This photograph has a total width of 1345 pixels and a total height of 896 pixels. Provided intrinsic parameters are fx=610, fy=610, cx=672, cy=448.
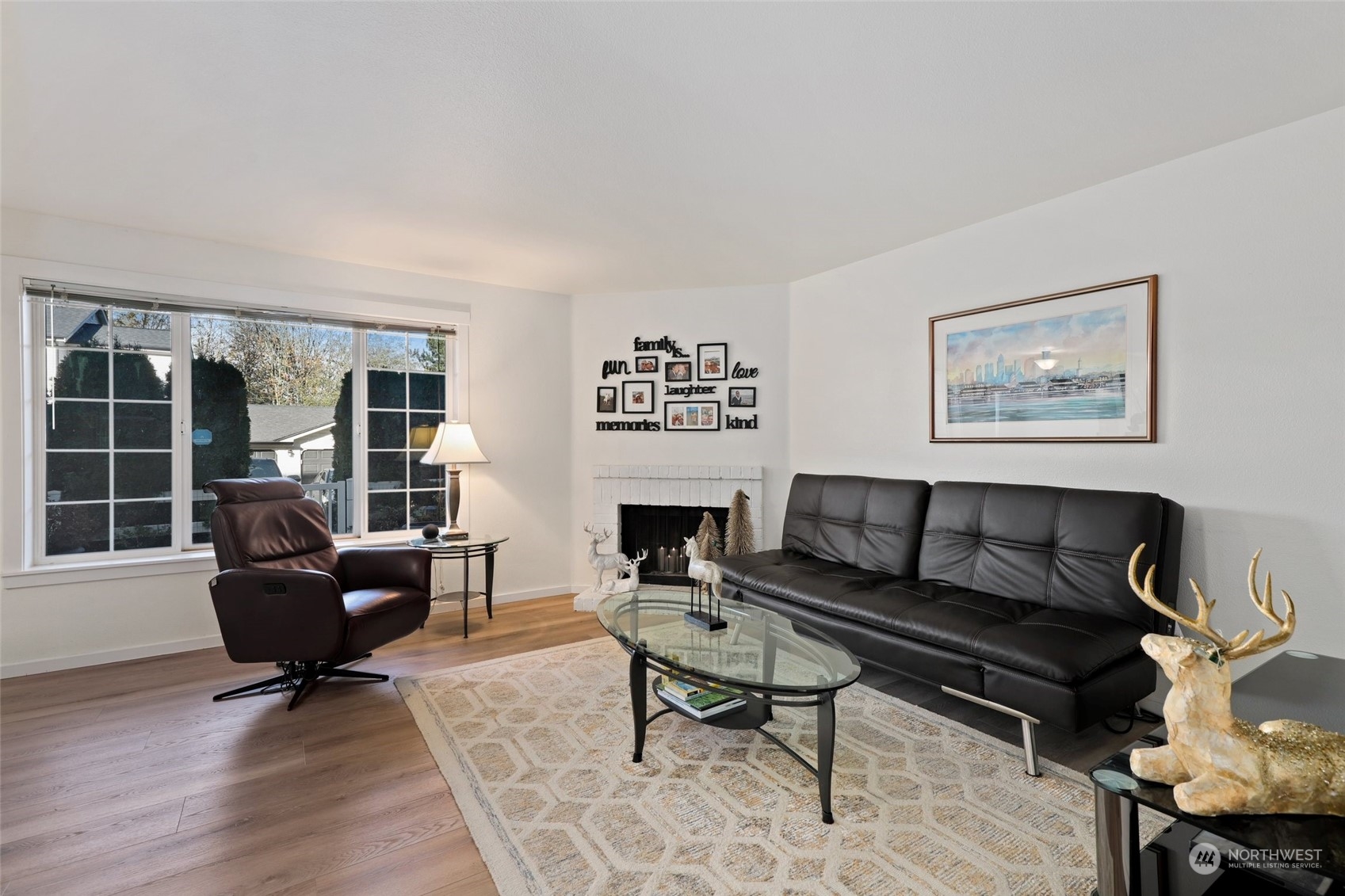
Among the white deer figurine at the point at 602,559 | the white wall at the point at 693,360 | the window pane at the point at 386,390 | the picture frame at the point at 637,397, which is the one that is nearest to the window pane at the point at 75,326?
the window pane at the point at 386,390

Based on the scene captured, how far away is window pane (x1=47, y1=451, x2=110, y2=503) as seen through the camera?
335cm

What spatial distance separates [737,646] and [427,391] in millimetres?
3215

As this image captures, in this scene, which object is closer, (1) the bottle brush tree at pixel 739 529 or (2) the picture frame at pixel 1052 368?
(2) the picture frame at pixel 1052 368

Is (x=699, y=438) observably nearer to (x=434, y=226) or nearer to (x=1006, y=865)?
(x=434, y=226)

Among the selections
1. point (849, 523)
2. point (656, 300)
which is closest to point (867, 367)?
point (849, 523)

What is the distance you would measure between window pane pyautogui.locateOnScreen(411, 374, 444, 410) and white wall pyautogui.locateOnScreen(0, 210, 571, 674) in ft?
0.86

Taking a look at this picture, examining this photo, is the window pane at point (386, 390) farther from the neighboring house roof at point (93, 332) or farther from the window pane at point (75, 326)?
the window pane at point (75, 326)

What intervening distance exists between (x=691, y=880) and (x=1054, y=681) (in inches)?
55.3

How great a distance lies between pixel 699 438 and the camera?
4.73 meters

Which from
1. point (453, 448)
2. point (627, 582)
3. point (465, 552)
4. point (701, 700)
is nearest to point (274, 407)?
point (453, 448)

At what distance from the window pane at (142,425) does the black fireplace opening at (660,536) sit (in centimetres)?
296

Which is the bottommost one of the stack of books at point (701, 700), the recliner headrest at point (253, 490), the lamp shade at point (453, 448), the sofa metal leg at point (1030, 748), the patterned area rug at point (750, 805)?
the patterned area rug at point (750, 805)

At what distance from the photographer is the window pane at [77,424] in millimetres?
3344

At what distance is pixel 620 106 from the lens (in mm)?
2201
